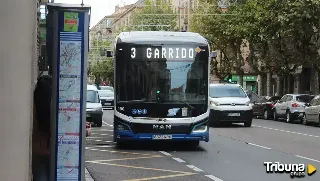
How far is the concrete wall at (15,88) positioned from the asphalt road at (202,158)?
556cm

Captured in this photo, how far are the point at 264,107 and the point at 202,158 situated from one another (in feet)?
74.6

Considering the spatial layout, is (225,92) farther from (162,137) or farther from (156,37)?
(162,137)

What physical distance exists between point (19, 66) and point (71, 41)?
0.87m

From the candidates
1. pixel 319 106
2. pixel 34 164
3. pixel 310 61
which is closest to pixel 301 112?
pixel 319 106

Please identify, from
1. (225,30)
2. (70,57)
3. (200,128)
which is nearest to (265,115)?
(225,30)

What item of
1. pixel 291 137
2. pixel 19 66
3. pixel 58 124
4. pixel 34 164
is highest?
pixel 19 66

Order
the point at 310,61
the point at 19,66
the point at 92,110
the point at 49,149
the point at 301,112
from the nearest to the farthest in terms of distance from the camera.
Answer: the point at 19,66 → the point at 49,149 → the point at 92,110 → the point at 301,112 → the point at 310,61

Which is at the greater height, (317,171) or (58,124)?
(58,124)

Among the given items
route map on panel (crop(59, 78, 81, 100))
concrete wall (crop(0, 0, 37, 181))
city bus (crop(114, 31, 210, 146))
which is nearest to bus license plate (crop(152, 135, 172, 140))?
city bus (crop(114, 31, 210, 146))

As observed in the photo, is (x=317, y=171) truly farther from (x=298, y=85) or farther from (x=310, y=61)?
(x=298, y=85)

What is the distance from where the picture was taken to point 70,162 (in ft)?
17.7

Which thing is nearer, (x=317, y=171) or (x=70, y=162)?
(x=70, y=162)

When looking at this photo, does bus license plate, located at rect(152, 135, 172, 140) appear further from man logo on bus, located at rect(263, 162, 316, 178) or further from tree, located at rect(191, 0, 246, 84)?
tree, located at rect(191, 0, 246, 84)

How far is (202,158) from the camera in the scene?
13.5m
